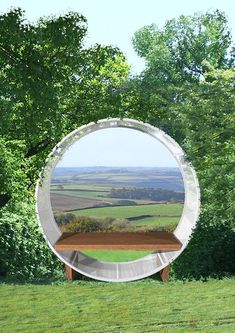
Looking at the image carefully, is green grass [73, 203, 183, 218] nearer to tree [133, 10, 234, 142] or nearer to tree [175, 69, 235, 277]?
tree [133, 10, 234, 142]

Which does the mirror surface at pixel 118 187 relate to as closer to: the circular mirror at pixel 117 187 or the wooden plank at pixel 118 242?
the circular mirror at pixel 117 187

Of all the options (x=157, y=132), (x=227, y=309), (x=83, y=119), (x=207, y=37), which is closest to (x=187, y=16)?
(x=207, y=37)

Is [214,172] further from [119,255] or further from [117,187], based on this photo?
[117,187]

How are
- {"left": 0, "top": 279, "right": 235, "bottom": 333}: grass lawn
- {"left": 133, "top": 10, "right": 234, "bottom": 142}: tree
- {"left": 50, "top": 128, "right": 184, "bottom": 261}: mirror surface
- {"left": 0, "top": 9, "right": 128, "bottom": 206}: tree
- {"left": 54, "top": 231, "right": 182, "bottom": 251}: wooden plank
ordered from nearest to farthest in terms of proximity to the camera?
{"left": 0, "top": 279, "right": 235, "bottom": 333}: grass lawn < {"left": 0, "top": 9, "right": 128, "bottom": 206}: tree < {"left": 54, "top": 231, "right": 182, "bottom": 251}: wooden plank < {"left": 133, "top": 10, "right": 234, "bottom": 142}: tree < {"left": 50, "top": 128, "right": 184, "bottom": 261}: mirror surface

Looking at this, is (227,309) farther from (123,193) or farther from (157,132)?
(123,193)

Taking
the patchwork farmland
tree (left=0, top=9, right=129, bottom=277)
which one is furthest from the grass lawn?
the patchwork farmland

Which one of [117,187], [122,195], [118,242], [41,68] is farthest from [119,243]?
[122,195]
